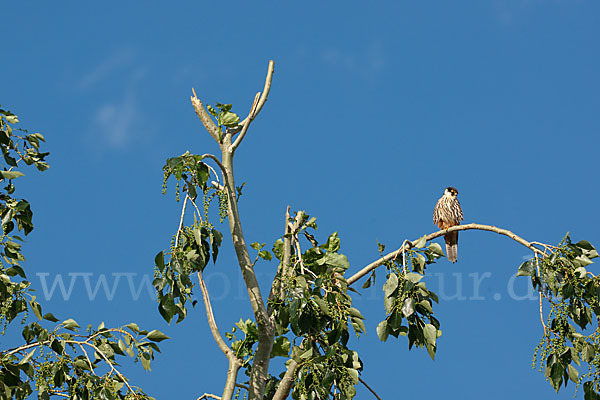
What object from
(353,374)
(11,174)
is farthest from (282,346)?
(11,174)

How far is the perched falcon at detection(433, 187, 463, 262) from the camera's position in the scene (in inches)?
355

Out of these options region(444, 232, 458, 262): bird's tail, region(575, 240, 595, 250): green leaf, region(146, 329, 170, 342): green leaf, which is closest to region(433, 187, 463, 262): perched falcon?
region(444, 232, 458, 262): bird's tail

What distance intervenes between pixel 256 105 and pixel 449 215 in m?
3.96

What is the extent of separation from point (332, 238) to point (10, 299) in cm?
219

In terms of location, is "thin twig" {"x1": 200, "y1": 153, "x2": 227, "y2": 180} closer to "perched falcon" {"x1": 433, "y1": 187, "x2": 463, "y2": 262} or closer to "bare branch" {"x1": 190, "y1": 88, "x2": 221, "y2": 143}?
"bare branch" {"x1": 190, "y1": 88, "x2": 221, "y2": 143}

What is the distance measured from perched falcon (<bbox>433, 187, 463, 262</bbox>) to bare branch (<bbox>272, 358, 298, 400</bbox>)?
4156 mm

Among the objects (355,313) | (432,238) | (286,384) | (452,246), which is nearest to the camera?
(355,313)

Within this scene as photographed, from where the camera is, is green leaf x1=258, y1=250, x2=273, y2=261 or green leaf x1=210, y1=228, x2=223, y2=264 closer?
green leaf x1=210, y1=228, x2=223, y2=264

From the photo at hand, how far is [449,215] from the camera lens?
9.30m

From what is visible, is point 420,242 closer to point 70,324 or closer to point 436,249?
point 436,249

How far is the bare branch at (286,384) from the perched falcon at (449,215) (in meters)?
4.16

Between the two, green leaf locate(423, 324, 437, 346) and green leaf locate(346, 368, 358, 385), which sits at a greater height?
green leaf locate(423, 324, 437, 346)

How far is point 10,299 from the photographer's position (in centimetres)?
488

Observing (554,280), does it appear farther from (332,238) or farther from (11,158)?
(11,158)
